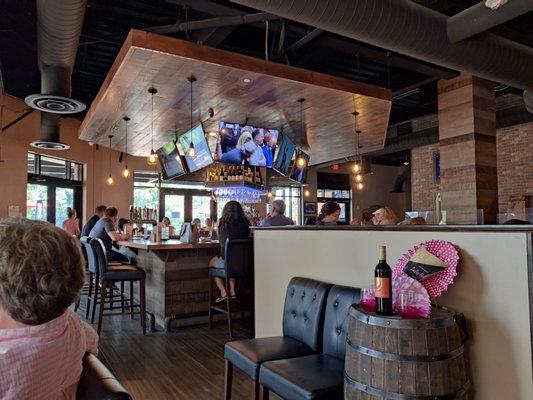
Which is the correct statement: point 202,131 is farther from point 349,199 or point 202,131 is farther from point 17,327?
point 349,199

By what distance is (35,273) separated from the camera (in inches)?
46.2

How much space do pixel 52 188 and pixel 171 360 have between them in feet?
24.3

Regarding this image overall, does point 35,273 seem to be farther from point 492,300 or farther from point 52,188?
point 52,188

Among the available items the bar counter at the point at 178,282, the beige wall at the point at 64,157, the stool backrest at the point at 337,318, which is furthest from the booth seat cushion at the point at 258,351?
the beige wall at the point at 64,157

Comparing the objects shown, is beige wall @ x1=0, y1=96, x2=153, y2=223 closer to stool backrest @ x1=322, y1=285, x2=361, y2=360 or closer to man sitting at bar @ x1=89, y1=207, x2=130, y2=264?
man sitting at bar @ x1=89, y1=207, x2=130, y2=264

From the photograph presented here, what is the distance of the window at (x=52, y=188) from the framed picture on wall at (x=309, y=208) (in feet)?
25.4

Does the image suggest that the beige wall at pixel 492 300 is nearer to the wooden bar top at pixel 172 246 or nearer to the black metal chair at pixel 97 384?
the black metal chair at pixel 97 384

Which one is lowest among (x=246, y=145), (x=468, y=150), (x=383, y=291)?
(x=383, y=291)

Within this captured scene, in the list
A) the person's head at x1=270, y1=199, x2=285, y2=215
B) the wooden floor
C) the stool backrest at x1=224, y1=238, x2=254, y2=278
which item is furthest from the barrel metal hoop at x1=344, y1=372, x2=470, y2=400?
the person's head at x1=270, y1=199, x2=285, y2=215

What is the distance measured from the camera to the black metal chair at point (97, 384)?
110 centimetres

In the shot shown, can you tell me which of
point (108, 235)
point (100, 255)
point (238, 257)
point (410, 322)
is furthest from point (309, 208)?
point (410, 322)

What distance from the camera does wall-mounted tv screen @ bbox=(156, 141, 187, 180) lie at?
7.01 metres

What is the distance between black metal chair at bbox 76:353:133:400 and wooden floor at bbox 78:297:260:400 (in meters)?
1.87

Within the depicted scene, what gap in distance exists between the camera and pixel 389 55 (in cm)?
596
